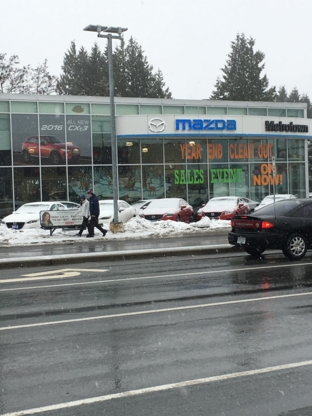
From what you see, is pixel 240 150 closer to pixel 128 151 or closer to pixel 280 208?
pixel 128 151

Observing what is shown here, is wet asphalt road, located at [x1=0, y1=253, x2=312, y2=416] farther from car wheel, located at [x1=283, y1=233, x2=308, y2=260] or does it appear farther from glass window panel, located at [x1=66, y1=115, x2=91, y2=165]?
glass window panel, located at [x1=66, y1=115, x2=91, y2=165]

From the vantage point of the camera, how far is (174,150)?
38.2m

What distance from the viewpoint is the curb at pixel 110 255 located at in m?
15.6

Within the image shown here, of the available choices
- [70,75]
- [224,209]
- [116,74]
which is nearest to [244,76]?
[116,74]

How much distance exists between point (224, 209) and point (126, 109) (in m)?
10.5

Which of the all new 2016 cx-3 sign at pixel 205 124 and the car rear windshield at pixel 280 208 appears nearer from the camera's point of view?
the car rear windshield at pixel 280 208

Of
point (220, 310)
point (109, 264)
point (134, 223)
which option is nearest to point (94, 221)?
point (134, 223)

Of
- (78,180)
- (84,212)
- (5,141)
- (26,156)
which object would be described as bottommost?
(84,212)

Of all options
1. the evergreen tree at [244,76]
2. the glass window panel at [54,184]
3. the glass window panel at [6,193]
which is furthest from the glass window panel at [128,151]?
the evergreen tree at [244,76]

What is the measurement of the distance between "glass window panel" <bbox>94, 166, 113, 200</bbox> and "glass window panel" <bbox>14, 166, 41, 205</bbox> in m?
3.50

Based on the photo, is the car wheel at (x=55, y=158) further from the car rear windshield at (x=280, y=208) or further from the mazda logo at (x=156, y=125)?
the car rear windshield at (x=280, y=208)

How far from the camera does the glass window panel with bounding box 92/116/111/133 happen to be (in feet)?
118

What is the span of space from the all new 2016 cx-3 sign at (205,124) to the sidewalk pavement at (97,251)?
15.5 metres

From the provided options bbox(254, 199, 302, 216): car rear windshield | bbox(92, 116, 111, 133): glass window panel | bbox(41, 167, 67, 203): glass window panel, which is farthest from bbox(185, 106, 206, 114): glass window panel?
bbox(254, 199, 302, 216): car rear windshield
